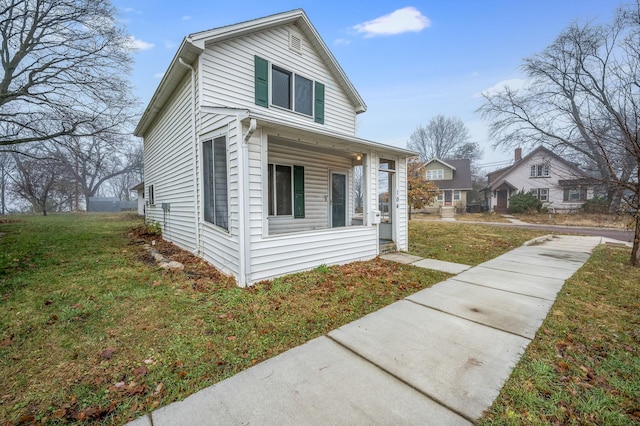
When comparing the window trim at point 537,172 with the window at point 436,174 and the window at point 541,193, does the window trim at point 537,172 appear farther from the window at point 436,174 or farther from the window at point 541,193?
the window at point 436,174

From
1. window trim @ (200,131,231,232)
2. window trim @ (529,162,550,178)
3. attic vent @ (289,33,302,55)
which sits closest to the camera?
window trim @ (200,131,231,232)

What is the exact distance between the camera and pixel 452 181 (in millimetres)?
30062

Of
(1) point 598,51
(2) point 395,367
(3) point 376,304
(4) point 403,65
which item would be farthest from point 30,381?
(1) point 598,51

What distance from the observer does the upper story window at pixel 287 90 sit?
6.86 m

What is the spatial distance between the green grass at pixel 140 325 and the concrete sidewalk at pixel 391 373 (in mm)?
216

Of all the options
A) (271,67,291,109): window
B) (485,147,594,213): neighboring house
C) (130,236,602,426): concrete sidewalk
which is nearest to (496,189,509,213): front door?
(485,147,594,213): neighboring house

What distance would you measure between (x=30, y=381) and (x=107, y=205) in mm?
40813

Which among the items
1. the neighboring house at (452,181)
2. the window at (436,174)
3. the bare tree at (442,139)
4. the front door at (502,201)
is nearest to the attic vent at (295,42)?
the neighboring house at (452,181)

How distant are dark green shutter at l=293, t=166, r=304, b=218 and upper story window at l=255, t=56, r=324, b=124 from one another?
179 centimetres

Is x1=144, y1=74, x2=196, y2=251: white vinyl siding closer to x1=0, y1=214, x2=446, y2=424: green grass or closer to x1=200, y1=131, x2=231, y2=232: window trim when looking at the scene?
x1=200, y1=131, x2=231, y2=232: window trim

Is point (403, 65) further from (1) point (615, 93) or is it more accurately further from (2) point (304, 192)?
(2) point (304, 192)

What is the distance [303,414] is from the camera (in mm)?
1825

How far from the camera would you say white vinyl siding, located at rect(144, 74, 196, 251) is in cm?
665

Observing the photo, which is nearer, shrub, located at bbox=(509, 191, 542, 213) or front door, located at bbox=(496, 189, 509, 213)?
shrub, located at bbox=(509, 191, 542, 213)
